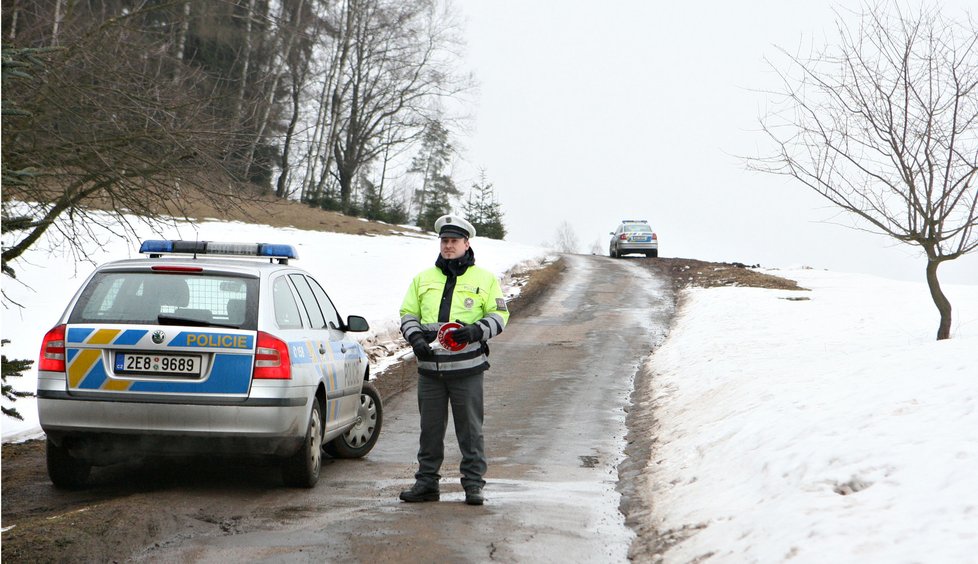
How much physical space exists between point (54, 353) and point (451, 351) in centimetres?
271

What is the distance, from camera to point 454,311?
694cm

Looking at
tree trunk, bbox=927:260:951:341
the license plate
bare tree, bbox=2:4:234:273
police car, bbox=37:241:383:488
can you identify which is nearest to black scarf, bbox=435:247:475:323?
police car, bbox=37:241:383:488

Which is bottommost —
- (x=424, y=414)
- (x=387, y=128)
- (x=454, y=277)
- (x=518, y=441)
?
(x=518, y=441)

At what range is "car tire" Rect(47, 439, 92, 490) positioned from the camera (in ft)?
22.7

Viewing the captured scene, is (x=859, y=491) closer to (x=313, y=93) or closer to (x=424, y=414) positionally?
(x=424, y=414)

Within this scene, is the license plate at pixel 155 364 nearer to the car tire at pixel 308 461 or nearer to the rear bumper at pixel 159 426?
the rear bumper at pixel 159 426

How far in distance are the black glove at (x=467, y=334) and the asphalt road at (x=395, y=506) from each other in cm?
116

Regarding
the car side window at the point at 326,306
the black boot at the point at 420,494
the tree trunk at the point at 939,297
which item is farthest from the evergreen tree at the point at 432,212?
the black boot at the point at 420,494

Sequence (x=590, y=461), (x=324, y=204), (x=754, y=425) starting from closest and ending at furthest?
(x=754, y=425)
(x=590, y=461)
(x=324, y=204)

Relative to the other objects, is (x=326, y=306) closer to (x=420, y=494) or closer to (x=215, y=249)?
(x=215, y=249)

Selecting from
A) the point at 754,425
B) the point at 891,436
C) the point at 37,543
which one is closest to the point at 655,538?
the point at 891,436

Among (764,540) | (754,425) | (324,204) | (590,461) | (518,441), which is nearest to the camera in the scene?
(764,540)

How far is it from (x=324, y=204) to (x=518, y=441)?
3613cm

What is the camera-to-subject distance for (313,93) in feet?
152
